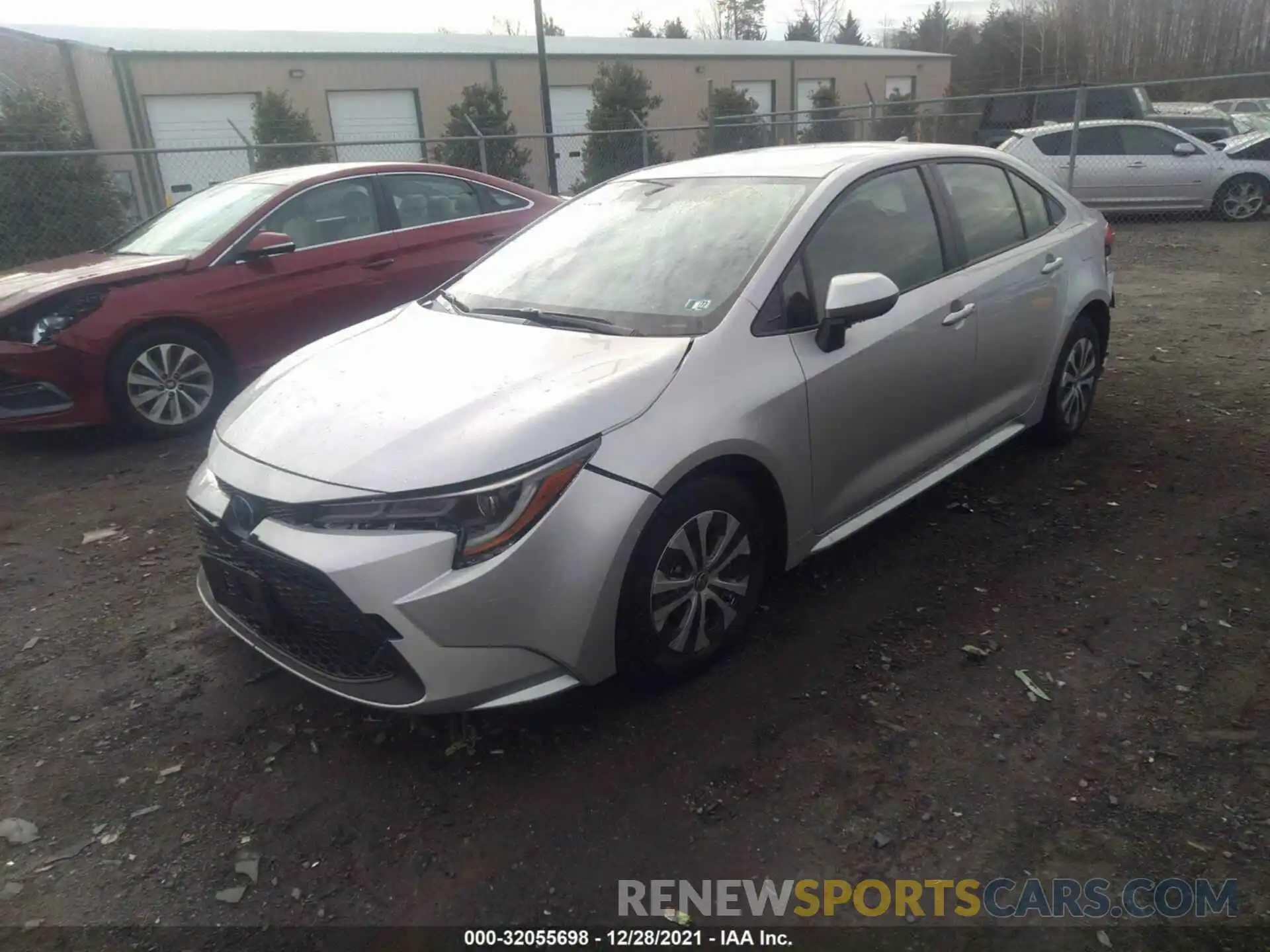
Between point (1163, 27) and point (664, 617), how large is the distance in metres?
55.5

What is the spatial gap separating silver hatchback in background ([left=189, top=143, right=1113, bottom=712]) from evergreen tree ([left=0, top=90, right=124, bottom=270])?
9.48 metres

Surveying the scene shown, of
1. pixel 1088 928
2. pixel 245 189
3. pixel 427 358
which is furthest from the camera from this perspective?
pixel 245 189

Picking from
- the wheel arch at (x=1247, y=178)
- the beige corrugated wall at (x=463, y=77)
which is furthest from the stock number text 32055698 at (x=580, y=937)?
the beige corrugated wall at (x=463, y=77)

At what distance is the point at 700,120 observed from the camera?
30625 millimetres

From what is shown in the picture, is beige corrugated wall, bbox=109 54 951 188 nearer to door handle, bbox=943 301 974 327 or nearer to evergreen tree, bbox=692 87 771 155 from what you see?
evergreen tree, bbox=692 87 771 155

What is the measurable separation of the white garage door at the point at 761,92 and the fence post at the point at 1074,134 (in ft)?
73.6

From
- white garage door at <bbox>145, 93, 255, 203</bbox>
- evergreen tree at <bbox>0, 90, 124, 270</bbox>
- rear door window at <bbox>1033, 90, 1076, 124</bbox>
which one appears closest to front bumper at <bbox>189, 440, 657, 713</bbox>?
evergreen tree at <bbox>0, 90, 124, 270</bbox>

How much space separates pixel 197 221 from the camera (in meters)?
6.27

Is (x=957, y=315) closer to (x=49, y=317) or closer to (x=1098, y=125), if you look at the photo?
(x=49, y=317)

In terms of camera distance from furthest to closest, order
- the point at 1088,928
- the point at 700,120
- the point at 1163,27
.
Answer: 1. the point at 1163,27
2. the point at 700,120
3. the point at 1088,928

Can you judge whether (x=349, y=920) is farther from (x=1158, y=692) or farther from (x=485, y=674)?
(x=1158, y=692)

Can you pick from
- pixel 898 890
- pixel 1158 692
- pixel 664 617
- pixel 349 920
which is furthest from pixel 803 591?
pixel 349 920

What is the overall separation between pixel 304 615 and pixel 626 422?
3.48ft

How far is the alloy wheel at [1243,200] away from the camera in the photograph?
499 inches
